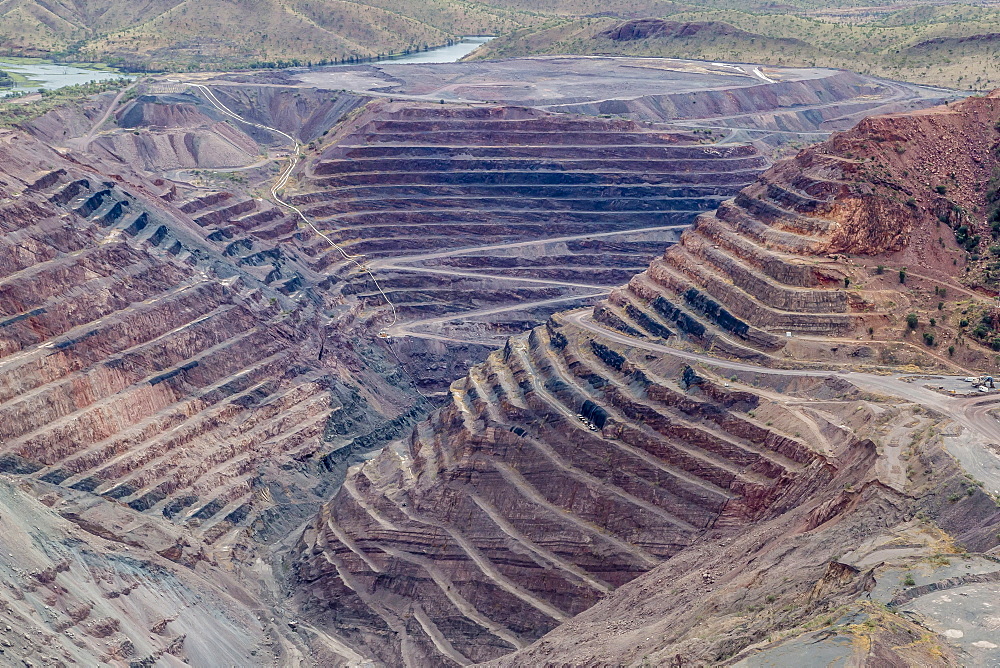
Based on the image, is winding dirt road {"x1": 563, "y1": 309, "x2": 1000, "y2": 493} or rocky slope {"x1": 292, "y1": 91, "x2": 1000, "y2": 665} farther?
rocky slope {"x1": 292, "y1": 91, "x2": 1000, "y2": 665}

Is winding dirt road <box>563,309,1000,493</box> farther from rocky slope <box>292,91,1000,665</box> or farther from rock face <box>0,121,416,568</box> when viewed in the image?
rock face <box>0,121,416,568</box>

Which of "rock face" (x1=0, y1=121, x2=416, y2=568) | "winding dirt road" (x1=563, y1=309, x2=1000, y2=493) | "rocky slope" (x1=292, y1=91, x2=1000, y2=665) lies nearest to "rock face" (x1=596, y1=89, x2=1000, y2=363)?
"rocky slope" (x1=292, y1=91, x2=1000, y2=665)

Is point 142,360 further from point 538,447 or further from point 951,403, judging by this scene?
point 951,403

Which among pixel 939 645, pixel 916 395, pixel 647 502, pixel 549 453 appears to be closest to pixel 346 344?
pixel 549 453

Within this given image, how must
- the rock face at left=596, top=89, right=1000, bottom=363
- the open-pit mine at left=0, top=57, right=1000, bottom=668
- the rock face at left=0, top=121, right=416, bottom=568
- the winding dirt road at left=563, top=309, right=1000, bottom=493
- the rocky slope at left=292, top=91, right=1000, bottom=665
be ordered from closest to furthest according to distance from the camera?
1. the open-pit mine at left=0, top=57, right=1000, bottom=668
2. the winding dirt road at left=563, top=309, right=1000, bottom=493
3. the rocky slope at left=292, top=91, right=1000, bottom=665
4. the rock face at left=596, top=89, right=1000, bottom=363
5. the rock face at left=0, top=121, right=416, bottom=568

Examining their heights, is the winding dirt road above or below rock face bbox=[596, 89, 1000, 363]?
below
